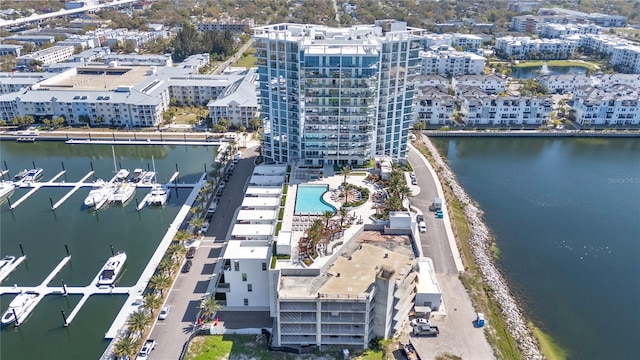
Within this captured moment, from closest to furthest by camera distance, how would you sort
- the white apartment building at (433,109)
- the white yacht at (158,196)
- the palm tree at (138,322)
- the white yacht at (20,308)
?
the palm tree at (138,322) < the white yacht at (20,308) < the white yacht at (158,196) < the white apartment building at (433,109)

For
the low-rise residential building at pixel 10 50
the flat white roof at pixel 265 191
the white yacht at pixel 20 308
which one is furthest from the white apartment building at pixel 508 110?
the low-rise residential building at pixel 10 50

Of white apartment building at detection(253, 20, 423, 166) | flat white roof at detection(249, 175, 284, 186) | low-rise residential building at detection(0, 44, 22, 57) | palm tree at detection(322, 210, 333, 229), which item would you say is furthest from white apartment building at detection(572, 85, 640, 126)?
low-rise residential building at detection(0, 44, 22, 57)

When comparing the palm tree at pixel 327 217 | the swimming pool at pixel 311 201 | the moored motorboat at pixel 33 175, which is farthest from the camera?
the moored motorboat at pixel 33 175

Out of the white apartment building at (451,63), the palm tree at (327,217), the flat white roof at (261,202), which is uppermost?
the white apartment building at (451,63)

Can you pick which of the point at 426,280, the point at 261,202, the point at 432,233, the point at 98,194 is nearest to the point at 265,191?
the point at 261,202

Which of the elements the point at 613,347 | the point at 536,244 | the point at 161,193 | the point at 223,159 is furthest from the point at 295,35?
the point at 613,347

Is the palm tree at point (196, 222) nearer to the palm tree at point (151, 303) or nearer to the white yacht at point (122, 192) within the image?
the palm tree at point (151, 303)

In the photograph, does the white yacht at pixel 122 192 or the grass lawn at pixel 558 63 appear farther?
the grass lawn at pixel 558 63
